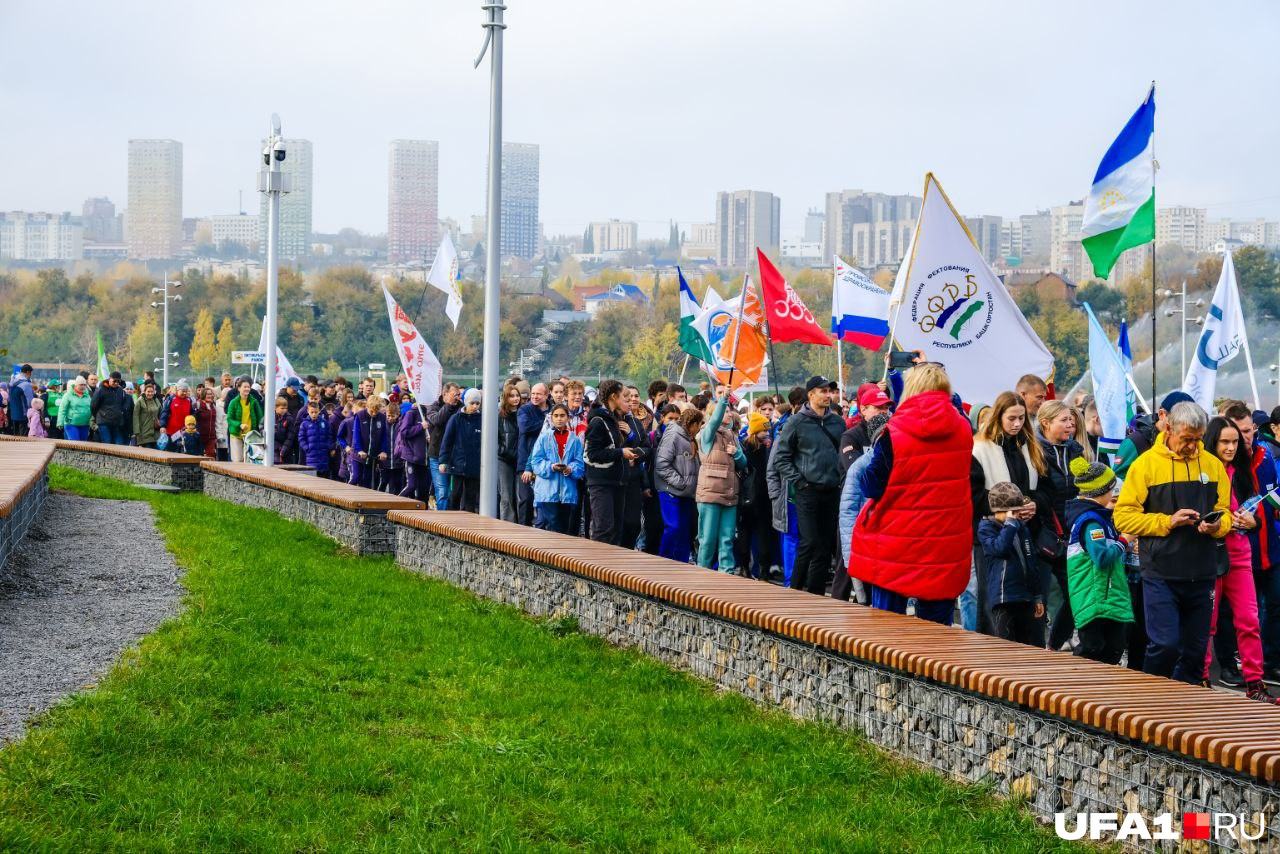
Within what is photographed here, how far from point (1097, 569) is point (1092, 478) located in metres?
0.50

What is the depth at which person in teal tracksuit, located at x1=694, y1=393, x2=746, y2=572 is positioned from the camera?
1359 cm

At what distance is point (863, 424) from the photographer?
11750mm

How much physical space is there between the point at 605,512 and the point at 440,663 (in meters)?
5.18

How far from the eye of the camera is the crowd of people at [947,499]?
7.96 metres

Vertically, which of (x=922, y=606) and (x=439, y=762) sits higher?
(x=922, y=606)

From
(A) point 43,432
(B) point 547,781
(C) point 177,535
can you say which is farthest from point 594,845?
(A) point 43,432

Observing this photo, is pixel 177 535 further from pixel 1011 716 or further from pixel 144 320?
pixel 144 320

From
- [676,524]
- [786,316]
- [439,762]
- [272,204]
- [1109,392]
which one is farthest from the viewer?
[272,204]

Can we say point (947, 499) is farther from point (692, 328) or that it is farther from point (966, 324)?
point (692, 328)

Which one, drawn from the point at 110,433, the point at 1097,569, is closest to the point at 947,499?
the point at 1097,569

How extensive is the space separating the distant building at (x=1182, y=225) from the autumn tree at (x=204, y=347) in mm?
105277

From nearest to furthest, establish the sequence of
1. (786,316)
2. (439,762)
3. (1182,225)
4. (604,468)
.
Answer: (439,762), (604,468), (786,316), (1182,225)

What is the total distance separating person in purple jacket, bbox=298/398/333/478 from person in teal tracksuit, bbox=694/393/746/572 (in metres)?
10.9

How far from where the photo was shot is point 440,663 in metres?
8.80
